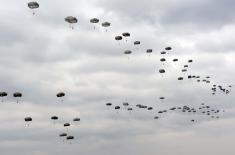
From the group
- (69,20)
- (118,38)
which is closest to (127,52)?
(118,38)

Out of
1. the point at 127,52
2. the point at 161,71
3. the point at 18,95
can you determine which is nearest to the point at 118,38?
the point at 127,52

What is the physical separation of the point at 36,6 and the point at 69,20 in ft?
32.1

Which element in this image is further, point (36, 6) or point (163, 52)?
point (163, 52)

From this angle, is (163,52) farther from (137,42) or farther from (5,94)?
(5,94)

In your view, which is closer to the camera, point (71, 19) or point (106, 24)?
point (71, 19)

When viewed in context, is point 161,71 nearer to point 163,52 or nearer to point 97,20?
point 163,52

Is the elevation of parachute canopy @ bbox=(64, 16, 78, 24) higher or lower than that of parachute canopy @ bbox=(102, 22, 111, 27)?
lower

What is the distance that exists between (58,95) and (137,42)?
28.7 metres

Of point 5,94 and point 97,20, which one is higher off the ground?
point 97,20

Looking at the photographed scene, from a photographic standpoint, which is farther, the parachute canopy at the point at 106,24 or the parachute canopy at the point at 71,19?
the parachute canopy at the point at 106,24

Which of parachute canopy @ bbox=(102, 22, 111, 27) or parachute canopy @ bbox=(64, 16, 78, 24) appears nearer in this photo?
parachute canopy @ bbox=(64, 16, 78, 24)

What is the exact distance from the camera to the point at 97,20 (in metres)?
190

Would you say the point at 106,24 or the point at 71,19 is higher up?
the point at 106,24

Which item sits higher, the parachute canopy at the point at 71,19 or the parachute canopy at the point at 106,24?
the parachute canopy at the point at 106,24
